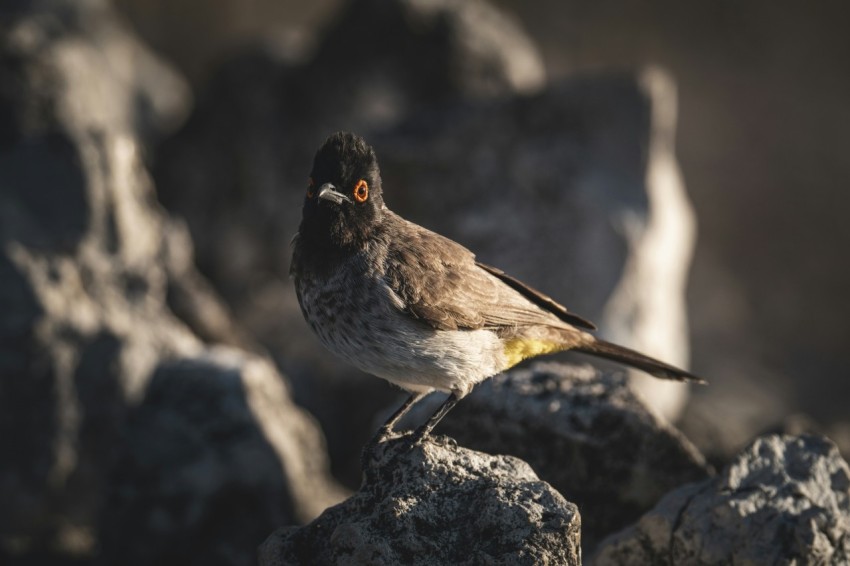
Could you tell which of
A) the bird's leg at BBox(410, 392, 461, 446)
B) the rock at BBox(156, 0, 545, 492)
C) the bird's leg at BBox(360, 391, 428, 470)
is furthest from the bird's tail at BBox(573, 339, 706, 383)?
the rock at BBox(156, 0, 545, 492)

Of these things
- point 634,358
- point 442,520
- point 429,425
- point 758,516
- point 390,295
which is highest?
point 634,358

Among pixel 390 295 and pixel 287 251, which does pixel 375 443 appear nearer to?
pixel 390 295

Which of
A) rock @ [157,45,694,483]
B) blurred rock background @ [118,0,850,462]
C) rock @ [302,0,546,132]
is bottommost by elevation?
rock @ [157,45,694,483]

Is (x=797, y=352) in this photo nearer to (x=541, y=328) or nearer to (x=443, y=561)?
(x=541, y=328)

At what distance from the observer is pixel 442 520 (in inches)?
173

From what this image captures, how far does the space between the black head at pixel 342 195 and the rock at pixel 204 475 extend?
2.20 metres

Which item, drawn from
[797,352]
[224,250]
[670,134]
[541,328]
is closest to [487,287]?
[541,328]

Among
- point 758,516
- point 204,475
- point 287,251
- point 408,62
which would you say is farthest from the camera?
point 408,62

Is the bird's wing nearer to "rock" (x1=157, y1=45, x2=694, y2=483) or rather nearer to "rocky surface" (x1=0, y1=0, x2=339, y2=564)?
"rocky surface" (x1=0, y1=0, x2=339, y2=564)

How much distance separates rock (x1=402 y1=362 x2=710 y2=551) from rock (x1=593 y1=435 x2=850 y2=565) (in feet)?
1.82

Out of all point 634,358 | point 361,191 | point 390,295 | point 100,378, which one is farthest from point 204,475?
point 634,358

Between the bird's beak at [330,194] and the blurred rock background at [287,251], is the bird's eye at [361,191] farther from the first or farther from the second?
the blurred rock background at [287,251]

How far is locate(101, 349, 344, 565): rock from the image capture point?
6.57 meters

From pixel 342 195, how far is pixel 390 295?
58 cm
